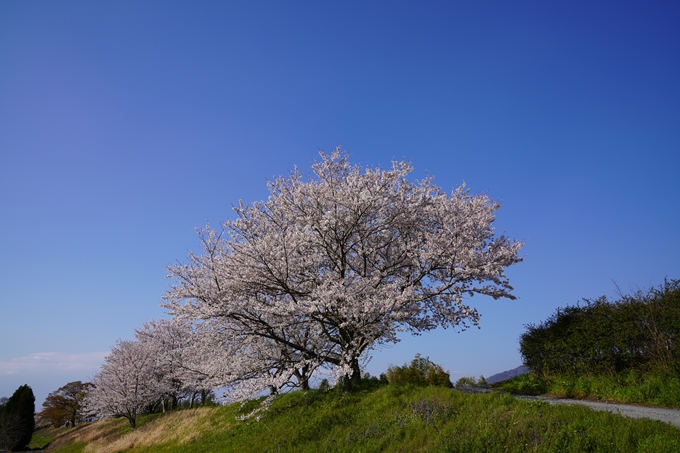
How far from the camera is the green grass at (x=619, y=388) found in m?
10.7

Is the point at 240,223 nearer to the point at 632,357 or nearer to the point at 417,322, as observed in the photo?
the point at 417,322

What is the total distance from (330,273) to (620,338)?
9.64 m

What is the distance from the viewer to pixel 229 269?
43.3ft

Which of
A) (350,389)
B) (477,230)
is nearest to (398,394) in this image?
(350,389)

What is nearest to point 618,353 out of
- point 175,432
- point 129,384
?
point 175,432

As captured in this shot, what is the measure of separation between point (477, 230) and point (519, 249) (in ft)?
5.50

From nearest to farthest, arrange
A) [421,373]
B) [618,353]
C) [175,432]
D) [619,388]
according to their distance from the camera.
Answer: [619,388]
[618,353]
[421,373]
[175,432]

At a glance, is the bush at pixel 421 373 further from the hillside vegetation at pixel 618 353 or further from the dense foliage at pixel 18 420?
the dense foliage at pixel 18 420

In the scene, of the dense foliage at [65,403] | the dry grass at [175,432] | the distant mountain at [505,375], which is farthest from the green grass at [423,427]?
the dense foliage at [65,403]

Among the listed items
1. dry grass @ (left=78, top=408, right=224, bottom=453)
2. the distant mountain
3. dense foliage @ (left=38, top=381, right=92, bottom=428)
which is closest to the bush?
the distant mountain

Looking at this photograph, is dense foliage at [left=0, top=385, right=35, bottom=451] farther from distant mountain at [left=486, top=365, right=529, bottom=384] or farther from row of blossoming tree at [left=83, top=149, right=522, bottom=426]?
distant mountain at [left=486, top=365, right=529, bottom=384]

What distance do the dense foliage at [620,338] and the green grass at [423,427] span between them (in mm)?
5069

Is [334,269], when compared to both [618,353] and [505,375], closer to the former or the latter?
[618,353]

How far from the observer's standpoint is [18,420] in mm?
42312
